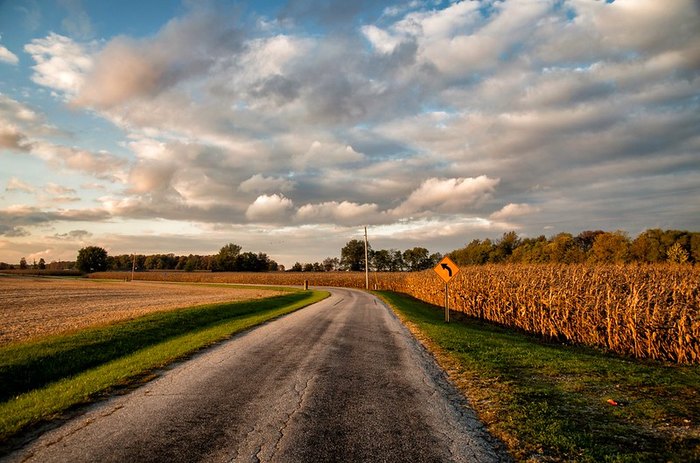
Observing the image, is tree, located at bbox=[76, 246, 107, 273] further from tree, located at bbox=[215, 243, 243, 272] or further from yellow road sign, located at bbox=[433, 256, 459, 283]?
yellow road sign, located at bbox=[433, 256, 459, 283]

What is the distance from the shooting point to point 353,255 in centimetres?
14450

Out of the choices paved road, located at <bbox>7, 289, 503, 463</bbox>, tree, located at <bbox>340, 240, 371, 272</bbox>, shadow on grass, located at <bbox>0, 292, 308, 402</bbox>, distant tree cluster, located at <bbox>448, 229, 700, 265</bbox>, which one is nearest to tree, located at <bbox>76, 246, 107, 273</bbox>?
tree, located at <bbox>340, 240, 371, 272</bbox>

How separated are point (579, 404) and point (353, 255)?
137 metres

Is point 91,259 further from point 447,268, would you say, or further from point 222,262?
point 447,268

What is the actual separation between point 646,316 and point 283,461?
14048mm

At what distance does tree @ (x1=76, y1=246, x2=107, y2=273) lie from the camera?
15888 cm

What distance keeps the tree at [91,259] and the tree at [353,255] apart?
10114cm

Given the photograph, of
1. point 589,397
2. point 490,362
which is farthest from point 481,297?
point 589,397

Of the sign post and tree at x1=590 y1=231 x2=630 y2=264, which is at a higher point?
tree at x1=590 y1=231 x2=630 y2=264

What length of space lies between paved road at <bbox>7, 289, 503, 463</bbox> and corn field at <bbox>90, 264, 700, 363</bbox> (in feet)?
28.6

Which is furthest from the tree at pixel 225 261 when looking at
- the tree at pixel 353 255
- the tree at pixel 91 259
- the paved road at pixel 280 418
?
the paved road at pixel 280 418

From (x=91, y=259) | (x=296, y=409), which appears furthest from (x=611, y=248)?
(x=91, y=259)

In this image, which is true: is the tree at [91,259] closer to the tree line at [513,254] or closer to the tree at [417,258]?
the tree line at [513,254]

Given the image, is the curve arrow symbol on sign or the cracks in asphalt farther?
the curve arrow symbol on sign
